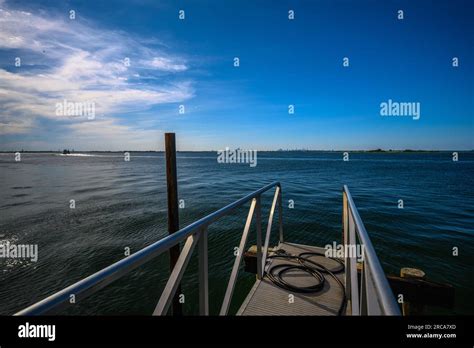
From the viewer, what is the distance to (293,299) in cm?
391

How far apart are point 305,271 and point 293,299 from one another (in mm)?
1060

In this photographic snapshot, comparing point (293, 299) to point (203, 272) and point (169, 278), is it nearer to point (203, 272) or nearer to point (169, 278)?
point (203, 272)

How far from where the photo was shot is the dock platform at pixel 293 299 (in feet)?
12.0

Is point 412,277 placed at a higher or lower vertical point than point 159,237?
higher

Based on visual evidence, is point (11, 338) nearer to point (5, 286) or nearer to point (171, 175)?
point (171, 175)

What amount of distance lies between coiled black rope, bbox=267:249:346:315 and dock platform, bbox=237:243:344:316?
0.17 ft

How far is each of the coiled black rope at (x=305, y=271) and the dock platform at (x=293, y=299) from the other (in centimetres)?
5

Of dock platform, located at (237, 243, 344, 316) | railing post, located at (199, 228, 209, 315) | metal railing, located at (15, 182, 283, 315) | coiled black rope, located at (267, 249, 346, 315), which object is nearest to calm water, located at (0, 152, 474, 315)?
coiled black rope, located at (267, 249, 346, 315)

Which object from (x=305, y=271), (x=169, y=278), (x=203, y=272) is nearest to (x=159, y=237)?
(x=305, y=271)

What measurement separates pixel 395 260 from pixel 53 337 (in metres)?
10.4

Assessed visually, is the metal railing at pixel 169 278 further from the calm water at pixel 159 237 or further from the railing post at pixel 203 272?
the calm water at pixel 159 237

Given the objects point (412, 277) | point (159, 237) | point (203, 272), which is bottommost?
point (159, 237)

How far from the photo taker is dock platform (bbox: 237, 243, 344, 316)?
3652 mm

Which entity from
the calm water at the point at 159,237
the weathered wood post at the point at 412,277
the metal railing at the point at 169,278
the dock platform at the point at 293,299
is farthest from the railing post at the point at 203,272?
the weathered wood post at the point at 412,277
